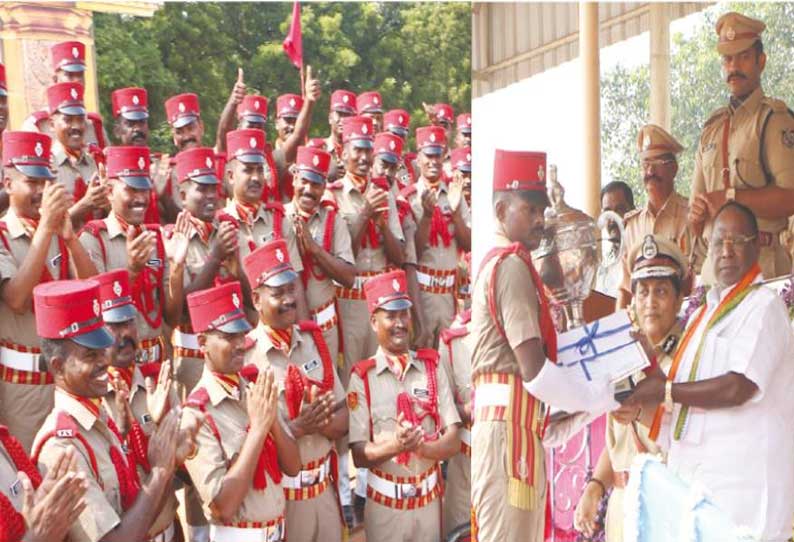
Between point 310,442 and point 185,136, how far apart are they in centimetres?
227

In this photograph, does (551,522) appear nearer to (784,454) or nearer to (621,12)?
(784,454)

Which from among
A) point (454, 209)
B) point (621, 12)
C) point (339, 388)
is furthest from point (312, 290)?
point (621, 12)

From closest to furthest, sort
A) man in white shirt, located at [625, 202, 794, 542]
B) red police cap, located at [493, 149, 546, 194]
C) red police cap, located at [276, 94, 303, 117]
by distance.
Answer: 1. man in white shirt, located at [625, 202, 794, 542]
2. red police cap, located at [493, 149, 546, 194]
3. red police cap, located at [276, 94, 303, 117]

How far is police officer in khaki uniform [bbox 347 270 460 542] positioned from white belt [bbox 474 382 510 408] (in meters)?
1.17

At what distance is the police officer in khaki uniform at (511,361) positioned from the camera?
11.4 ft

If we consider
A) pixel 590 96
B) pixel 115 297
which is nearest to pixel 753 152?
pixel 590 96

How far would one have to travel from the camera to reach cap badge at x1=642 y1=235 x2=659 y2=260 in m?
3.47

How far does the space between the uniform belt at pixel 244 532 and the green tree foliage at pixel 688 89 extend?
1746 millimetres

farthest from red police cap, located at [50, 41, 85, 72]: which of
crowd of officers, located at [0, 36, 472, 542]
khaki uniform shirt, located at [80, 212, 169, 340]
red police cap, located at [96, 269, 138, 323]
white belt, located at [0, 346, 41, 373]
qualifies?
red police cap, located at [96, 269, 138, 323]

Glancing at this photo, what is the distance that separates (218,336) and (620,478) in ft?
5.15

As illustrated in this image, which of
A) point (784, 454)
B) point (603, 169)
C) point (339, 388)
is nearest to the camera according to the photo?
point (784, 454)

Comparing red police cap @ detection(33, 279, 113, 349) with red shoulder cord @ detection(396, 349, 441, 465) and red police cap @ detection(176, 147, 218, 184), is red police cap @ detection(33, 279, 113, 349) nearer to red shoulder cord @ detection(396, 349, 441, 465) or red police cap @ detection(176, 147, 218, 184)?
red shoulder cord @ detection(396, 349, 441, 465)

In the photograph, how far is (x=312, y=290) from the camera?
5.68 m

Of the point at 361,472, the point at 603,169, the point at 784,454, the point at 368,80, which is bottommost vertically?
the point at 361,472
